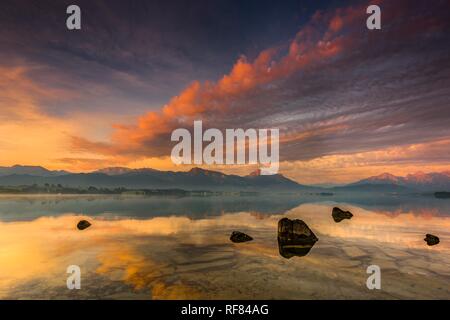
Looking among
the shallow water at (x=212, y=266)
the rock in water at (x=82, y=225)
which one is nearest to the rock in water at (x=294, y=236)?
the shallow water at (x=212, y=266)

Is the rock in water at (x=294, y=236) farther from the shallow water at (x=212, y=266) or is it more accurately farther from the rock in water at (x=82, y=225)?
the rock in water at (x=82, y=225)

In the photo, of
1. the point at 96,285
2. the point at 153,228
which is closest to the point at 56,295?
the point at 96,285

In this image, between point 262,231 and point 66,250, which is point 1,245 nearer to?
point 66,250

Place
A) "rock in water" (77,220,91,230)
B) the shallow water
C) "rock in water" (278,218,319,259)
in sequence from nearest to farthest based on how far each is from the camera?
the shallow water, "rock in water" (278,218,319,259), "rock in water" (77,220,91,230)

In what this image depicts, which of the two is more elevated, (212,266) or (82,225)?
(212,266)

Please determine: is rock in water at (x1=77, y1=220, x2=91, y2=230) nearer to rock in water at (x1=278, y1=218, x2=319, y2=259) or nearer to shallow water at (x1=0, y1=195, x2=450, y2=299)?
shallow water at (x1=0, y1=195, x2=450, y2=299)

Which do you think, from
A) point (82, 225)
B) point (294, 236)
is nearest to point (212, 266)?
point (294, 236)

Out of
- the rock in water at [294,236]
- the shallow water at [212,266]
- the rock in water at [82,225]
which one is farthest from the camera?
the rock in water at [82,225]

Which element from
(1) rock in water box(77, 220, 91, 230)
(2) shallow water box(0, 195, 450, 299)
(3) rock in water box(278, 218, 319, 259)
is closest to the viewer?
(2) shallow water box(0, 195, 450, 299)

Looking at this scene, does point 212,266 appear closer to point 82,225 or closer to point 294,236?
point 294,236

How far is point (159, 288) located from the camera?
14867 millimetres

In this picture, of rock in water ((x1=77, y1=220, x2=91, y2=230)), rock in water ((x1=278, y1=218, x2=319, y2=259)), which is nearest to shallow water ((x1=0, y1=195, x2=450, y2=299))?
rock in water ((x1=278, y1=218, x2=319, y2=259))

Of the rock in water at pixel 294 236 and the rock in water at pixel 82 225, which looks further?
the rock in water at pixel 82 225

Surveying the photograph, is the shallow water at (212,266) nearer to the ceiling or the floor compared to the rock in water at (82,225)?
nearer to the ceiling
